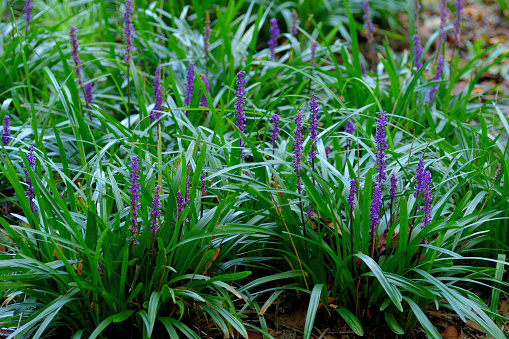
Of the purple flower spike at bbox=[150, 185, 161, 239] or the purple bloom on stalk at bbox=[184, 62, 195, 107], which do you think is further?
the purple bloom on stalk at bbox=[184, 62, 195, 107]

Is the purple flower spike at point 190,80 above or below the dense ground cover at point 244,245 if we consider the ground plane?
above

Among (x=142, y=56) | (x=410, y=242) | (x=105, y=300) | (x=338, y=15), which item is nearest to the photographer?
(x=105, y=300)

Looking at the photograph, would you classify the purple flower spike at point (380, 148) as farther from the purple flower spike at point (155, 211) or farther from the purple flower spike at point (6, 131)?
the purple flower spike at point (6, 131)

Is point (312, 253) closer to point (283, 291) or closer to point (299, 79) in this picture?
point (283, 291)

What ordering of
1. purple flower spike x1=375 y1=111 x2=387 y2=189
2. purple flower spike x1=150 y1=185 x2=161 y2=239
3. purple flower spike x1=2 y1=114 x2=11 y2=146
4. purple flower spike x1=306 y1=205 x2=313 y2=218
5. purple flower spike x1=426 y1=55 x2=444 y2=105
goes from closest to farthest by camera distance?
1. purple flower spike x1=150 y1=185 x2=161 y2=239
2. purple flower spike x1=375 y1=111 x2=387 y2=189
3. purple flower spike x1=306 y1=205 x2=313 y2=218
4. purple flower spike x1=2 y1=114 x2=11 y2=146
5. purple flower spike x1=426 y1=55 x2=444 y2=105

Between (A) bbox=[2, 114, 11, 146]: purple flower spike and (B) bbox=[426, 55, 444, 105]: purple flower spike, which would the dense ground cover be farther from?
(B) bbox=[426, 55, 444, 105]: purple flower spike

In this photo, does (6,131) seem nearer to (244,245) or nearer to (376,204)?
(244,245)

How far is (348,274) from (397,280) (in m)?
0.22

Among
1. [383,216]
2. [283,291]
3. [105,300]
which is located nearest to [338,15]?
[383,216]

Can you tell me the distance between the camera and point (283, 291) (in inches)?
104

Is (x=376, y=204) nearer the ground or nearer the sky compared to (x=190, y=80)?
nearer the ground

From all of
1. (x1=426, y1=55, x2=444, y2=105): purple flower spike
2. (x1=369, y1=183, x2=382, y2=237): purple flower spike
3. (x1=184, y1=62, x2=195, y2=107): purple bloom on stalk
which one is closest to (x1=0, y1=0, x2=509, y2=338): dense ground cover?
(x1=369, y1=183, x2=382, y2=237): purple flower spike

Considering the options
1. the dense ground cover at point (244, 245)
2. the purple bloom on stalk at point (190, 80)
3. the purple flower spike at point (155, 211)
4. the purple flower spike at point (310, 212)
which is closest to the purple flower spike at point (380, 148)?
the dense ground cover at point (244, 245)

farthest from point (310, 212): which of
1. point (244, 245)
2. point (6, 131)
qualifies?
point (6, 131)
